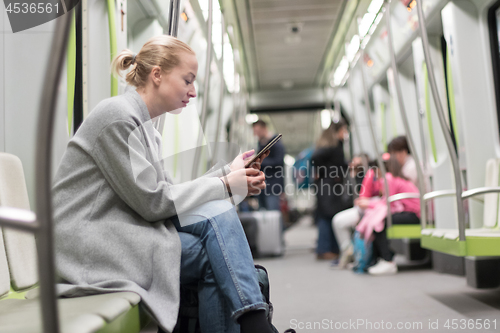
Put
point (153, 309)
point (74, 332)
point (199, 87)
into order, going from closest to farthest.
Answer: point (74, 332) < point (153, 309) < point (199, 87)

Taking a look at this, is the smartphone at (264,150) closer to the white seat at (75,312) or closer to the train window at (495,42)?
the white seat at (75,312)

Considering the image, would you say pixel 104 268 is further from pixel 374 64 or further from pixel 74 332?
pixel 374 64

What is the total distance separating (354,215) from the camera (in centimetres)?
498

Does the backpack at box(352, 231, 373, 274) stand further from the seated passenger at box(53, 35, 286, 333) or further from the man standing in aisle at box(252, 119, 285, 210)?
the seated passenger at box(53, 35, 286, 333)

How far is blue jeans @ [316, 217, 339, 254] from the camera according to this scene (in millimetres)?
Result: 5602

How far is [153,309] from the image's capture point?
1310 mm

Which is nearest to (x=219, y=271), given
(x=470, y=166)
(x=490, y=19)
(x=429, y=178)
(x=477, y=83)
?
(x=470, y=166)

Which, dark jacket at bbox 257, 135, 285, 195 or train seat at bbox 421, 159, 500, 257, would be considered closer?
train seat at bbox 421, 159, 500, 257

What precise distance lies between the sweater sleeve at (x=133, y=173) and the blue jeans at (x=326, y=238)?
4.38 meters

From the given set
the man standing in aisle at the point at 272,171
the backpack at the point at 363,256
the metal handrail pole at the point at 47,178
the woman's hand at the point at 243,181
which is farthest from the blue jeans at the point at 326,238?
the metal handrail pole at the point at 47,178

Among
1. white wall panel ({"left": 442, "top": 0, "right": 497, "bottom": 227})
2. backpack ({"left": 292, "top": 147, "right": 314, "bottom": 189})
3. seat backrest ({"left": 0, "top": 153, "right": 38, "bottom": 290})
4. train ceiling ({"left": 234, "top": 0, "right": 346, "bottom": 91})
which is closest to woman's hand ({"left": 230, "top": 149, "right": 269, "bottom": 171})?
seat backrest ({"left": 0, "top": 153, "right": 38, "bottom": 290})

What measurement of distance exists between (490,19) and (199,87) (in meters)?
3.98

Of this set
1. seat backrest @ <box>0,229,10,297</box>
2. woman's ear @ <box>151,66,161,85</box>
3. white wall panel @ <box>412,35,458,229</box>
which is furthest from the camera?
white wall panel @ <box>412,35,458,229</box>

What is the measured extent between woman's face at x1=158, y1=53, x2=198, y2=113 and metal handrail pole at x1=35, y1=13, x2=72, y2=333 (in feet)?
2.99
